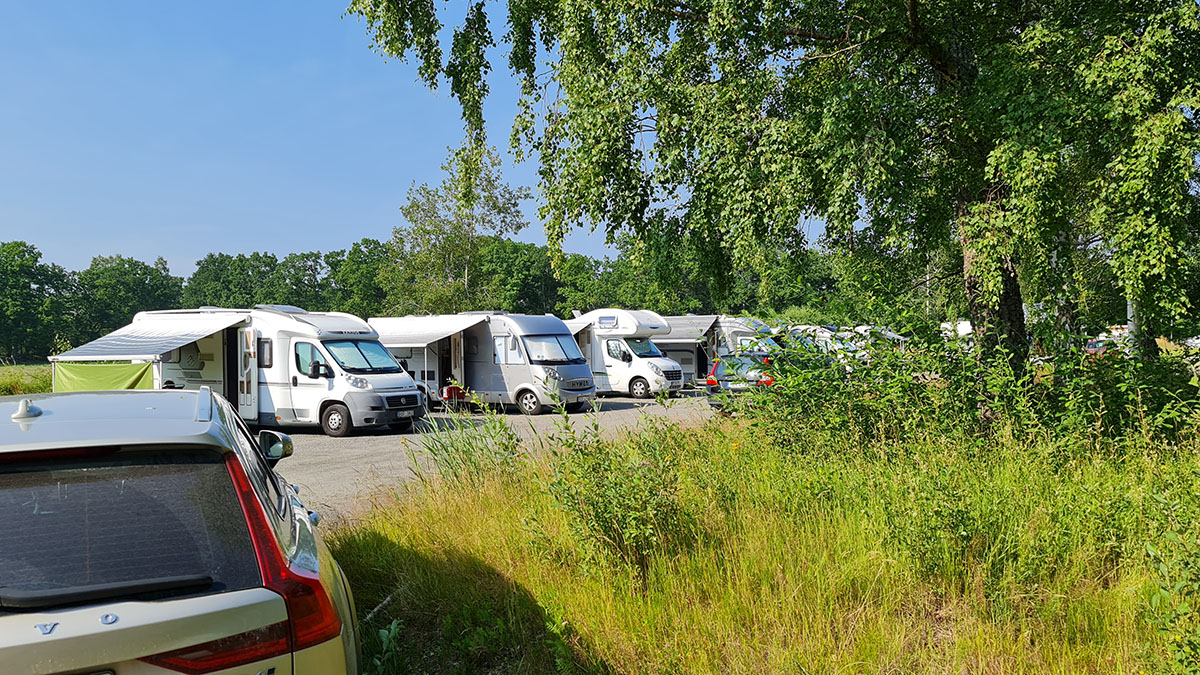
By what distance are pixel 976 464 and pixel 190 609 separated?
4.65 meters

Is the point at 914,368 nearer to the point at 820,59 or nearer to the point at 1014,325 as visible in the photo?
the point at 1014,325

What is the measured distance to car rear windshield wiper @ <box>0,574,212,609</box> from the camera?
1986 millimetres

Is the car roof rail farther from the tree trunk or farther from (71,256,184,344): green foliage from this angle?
(71,256,184,344): green foliage

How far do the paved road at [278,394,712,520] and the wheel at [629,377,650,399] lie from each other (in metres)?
6.44

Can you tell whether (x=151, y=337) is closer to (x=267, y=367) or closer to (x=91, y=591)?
(x=267, y=367)

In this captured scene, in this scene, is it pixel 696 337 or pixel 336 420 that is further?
pixel 696 337

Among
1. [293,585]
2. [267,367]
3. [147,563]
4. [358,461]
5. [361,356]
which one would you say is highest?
[361,356]

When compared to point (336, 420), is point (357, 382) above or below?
above

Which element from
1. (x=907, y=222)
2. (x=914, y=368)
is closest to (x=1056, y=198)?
(x=907, y=222)

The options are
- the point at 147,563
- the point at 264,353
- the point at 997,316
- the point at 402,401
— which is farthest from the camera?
the point at 264,353

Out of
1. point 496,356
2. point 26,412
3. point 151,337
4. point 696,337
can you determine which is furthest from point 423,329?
point 26,412

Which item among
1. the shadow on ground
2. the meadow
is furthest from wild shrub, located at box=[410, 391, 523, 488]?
the shadow on ground

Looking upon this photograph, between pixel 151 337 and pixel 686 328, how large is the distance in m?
18.3

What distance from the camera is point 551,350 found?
66.2ft
